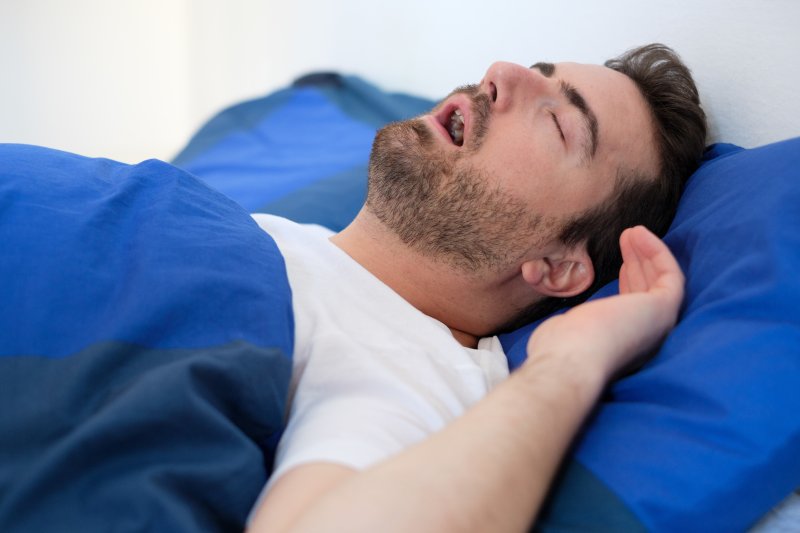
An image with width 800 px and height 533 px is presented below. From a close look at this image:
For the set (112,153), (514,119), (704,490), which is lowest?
(112,153)

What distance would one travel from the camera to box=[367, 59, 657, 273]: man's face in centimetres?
117

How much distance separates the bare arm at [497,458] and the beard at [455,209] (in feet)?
0.94

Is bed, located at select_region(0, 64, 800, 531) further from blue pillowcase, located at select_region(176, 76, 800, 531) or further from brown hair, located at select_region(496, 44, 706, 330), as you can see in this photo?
brown hair, located at select_region(496, 44, 706, 330)

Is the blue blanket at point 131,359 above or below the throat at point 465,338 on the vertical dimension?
above

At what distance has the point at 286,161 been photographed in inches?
81.0

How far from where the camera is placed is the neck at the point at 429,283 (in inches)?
47.8

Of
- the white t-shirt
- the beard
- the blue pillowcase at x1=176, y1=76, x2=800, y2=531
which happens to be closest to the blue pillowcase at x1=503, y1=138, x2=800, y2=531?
the blue pillowcase at x1=176, y1=76, x2=800, y2=531

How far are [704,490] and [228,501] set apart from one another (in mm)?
436

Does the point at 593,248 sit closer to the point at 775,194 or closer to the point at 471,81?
the point at 775,194

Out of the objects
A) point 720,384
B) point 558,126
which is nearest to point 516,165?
point 558,126

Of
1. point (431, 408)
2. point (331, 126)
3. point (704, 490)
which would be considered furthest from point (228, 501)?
point (331, 126)

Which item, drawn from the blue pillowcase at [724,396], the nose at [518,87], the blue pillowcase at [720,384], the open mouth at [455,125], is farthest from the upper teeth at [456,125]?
the blue pillowcase at [724,396]

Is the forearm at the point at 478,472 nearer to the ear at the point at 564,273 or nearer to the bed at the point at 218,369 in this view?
the bed at the point at 218,369

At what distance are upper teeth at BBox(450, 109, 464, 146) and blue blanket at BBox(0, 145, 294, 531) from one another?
0.42m
